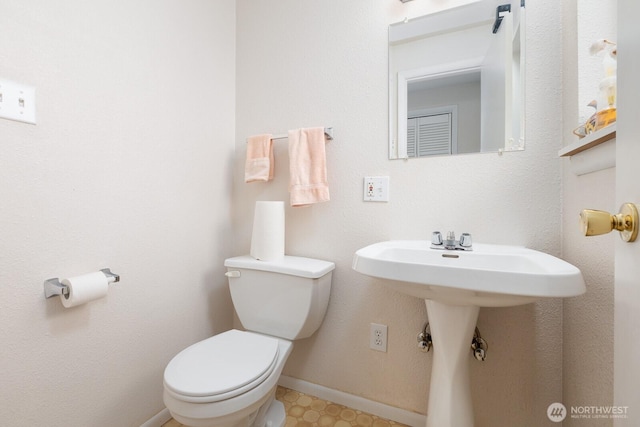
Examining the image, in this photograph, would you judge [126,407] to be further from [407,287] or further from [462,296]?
[462,296]

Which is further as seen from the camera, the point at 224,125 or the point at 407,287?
the point at 224,125

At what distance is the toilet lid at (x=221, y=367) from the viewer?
815 millimetres

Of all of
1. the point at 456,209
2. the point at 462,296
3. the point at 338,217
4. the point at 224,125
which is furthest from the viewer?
the point at 224,125

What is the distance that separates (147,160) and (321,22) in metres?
1.01

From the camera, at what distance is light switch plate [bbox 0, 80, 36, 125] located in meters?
0.76

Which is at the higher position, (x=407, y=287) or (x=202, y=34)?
(x=202, y=34)

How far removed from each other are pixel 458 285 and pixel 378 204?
595 mm

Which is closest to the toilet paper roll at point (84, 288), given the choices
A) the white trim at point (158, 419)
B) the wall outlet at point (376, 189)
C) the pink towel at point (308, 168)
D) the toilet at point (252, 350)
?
the toilet at point (252, 350)

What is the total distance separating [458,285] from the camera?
0.69m

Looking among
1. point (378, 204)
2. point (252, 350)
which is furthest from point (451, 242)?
point (252, 350)

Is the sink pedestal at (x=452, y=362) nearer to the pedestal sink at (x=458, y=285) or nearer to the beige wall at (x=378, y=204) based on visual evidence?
the pedestal sink at (x=458, y=285)

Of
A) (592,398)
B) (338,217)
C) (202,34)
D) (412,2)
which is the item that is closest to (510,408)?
(592,398)

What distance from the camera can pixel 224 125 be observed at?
4.91ft

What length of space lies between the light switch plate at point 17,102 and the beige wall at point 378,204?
2.76 ft
